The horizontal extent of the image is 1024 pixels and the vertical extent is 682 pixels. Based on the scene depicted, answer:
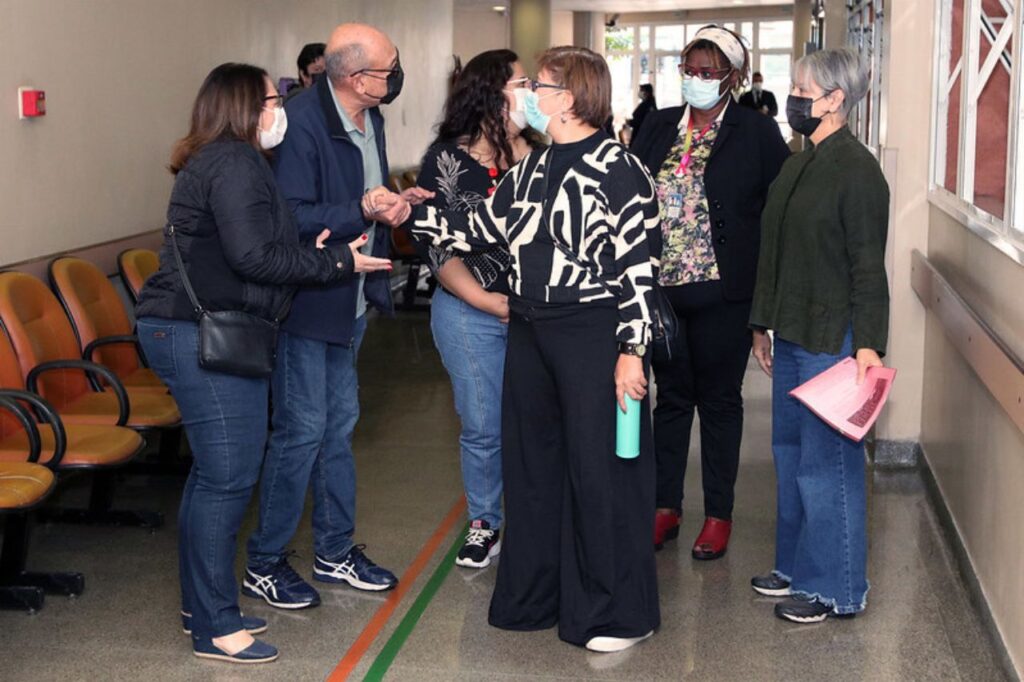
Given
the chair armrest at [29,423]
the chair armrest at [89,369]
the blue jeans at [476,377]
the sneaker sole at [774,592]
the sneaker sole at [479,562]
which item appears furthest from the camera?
the chair armrest at [89,369]

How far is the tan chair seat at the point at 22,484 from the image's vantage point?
372 cm

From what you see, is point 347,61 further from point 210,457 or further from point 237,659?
point 237,659

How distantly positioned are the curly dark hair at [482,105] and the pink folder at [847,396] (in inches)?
49.1

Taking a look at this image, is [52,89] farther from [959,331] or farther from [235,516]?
[959,331]

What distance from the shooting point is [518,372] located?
11.9 feet

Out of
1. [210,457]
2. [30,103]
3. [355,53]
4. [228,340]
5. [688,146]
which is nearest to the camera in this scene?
[228,340]

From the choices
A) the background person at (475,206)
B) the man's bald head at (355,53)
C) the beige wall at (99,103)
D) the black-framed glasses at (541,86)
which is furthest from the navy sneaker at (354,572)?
the beige wall at (99,103)

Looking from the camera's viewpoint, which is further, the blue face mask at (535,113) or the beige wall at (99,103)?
the beige wall at (99,103)

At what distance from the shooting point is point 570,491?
362cm

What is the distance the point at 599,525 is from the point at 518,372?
19.4 inches

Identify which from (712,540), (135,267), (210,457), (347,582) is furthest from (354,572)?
(135,267)

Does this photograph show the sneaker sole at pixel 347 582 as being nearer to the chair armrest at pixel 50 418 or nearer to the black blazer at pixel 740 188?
the chair armrest at pixel 50 418

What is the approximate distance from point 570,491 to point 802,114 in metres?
1.29

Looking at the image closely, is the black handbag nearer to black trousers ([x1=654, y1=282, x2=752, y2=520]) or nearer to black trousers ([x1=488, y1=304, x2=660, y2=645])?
black trousers ([x1=488, y1=304, x2=660, y2=645])
